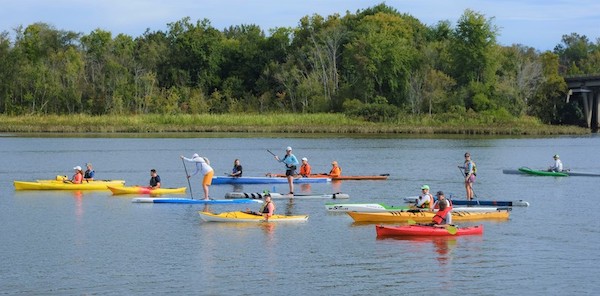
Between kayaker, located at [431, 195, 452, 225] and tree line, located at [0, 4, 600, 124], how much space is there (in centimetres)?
7086

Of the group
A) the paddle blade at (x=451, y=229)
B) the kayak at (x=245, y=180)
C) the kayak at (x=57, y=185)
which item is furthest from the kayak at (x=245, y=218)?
the kayak at (x=245, y=180)

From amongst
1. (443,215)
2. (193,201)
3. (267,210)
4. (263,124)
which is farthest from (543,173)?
(263,124)

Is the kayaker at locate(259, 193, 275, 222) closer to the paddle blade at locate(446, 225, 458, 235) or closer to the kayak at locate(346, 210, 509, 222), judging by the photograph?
the kayak at locate(346, 210, 509, 222)

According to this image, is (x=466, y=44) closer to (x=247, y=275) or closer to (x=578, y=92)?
(x=578, y=92)

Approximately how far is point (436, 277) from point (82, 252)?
33.2 feet

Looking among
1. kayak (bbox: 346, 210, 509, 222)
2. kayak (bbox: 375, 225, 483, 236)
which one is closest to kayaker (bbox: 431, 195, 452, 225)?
kayak (bbox: 375, 225, 483, 236)

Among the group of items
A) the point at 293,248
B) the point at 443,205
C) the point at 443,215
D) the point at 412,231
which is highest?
the point at 443,205

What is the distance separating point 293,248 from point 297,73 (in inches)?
3288

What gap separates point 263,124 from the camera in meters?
98.0

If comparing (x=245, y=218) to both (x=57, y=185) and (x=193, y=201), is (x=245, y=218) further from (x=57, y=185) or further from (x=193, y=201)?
(x=57, y=185)

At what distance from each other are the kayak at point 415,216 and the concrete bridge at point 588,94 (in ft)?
264

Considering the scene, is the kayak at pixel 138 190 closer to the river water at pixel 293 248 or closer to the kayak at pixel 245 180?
the river water at pixel 293 248

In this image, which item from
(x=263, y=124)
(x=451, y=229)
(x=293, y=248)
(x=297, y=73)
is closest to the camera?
(x=293, y=248)

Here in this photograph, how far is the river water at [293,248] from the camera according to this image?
2394 centimetres
